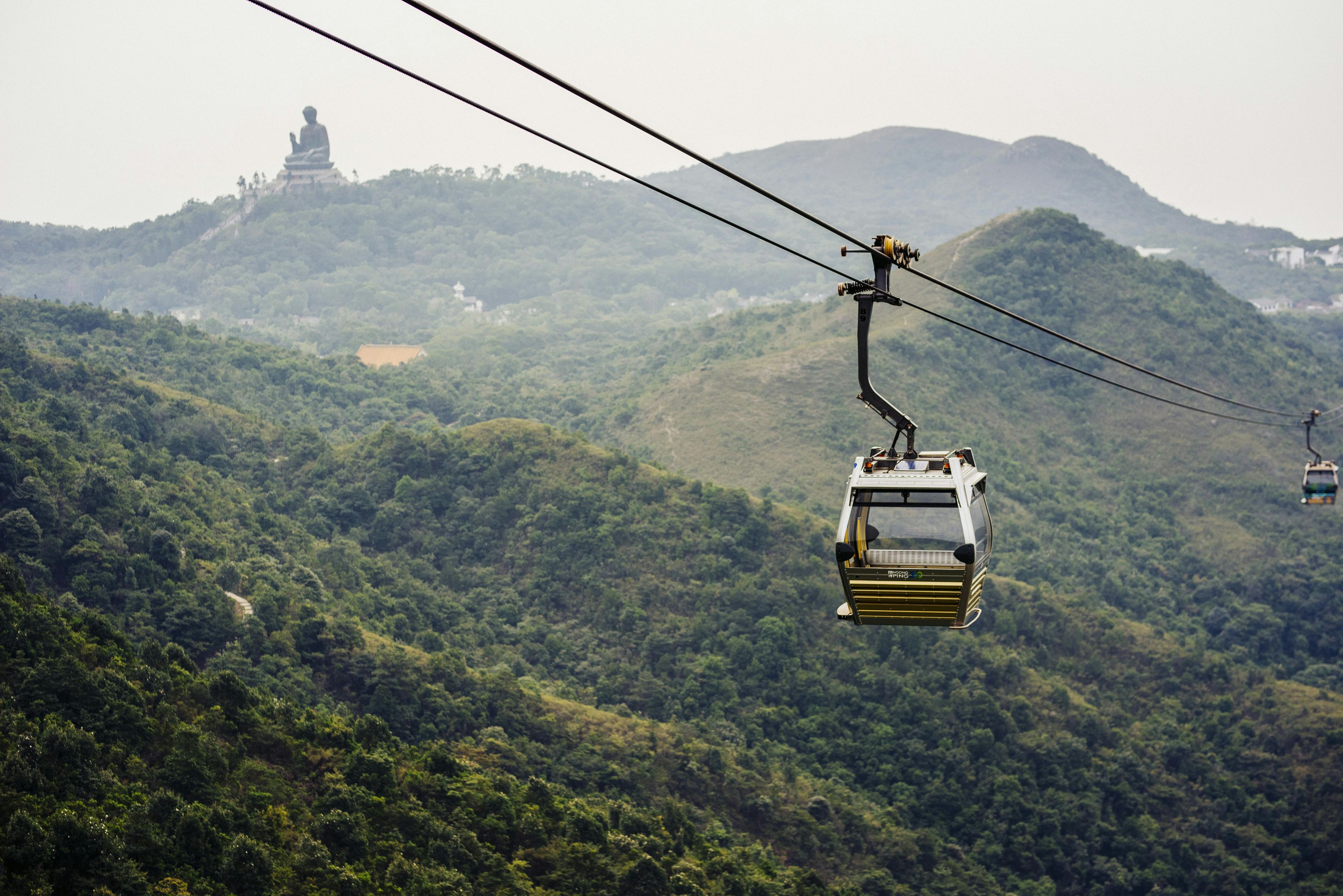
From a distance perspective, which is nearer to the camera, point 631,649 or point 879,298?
point 879,298

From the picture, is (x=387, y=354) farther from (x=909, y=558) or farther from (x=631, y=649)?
(x=909, y=558)

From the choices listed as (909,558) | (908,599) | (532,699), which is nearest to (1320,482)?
(908,599)

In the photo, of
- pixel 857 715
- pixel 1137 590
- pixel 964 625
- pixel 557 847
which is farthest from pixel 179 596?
pixel 1137 590

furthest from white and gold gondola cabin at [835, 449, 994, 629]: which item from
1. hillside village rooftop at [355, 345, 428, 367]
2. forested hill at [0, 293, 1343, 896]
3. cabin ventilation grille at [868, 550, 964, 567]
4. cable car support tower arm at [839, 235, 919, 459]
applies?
hillside village rooftop at [355, 345, 428, 367]

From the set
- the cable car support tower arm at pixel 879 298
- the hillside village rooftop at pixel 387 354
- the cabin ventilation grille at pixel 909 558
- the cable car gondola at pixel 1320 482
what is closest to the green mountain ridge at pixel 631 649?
the cabin ventilation grille at pixel 909 558

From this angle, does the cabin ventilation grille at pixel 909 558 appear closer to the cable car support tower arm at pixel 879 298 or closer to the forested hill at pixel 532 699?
the cable car support tower arm at pixel 879 298

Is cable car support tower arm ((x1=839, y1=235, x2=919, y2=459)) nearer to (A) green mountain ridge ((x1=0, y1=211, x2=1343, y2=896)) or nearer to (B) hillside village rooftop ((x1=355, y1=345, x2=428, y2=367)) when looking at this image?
(A) green mountain ridge ((x1=0, y1=211, x2=1343, y2=896))
